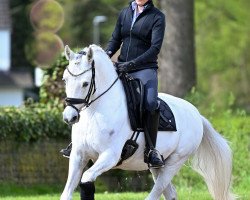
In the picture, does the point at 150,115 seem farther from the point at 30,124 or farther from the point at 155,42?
the point at 30,124

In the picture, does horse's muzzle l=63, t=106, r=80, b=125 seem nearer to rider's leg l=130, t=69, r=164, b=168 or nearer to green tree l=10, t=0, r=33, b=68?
rider's leg l=130, t=69, r=164, b=168

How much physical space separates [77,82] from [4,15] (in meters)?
47.8

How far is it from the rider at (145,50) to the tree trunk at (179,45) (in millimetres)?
10882

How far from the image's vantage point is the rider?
10.8 meters

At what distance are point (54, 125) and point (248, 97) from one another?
36016 millimetres

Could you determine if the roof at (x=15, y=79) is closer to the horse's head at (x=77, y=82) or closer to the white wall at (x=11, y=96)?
the white wall at (x=11, y=96)

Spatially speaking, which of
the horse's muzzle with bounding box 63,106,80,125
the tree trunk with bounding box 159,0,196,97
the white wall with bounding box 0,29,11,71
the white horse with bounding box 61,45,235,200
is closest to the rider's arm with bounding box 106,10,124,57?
the white horse with bounding box 61,45,235,200

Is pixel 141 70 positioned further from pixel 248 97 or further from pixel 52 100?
pixel 248 97

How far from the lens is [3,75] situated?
186 feet

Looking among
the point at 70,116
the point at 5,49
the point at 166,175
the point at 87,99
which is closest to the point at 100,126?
the point at 87,99

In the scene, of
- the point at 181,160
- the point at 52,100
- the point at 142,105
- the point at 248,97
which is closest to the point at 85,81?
the point at 142,105

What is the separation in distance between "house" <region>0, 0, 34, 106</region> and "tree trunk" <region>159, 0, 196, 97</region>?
31.3 meters

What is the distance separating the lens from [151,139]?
10.9 m

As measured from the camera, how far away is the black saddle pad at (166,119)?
36.8 feet
